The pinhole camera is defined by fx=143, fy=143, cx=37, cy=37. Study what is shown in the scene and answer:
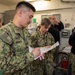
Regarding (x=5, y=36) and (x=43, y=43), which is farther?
(x=43, y=43)

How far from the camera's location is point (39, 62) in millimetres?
2533

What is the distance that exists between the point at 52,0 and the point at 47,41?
2597 mm

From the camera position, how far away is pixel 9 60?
4.25ft

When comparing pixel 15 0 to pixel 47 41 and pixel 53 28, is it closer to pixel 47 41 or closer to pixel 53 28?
pixel 53 28

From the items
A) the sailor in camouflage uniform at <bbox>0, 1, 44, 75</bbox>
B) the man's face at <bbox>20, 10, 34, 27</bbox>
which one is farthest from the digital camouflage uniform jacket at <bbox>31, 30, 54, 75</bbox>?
the man's face at <bbox>20, 10, 34, 27</bbox>

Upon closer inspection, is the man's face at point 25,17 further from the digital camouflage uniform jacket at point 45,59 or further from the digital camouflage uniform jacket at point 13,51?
the digital camouflage uniform jacket at point 45,59

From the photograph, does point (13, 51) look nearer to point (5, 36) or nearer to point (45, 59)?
point (5, 36)

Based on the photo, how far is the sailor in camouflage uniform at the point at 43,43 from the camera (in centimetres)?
253

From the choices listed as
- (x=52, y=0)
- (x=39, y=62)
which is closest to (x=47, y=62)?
(x=39, y=62)

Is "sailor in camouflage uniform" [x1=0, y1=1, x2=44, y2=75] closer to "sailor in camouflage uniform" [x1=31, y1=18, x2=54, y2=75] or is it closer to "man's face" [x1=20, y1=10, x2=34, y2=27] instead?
"man's face" [x1=20, y1=10, x2=34, y2=27]

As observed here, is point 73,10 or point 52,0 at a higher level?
point 52,0

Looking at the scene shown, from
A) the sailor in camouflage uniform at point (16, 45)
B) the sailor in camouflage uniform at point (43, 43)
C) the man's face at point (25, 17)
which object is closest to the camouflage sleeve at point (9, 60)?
the sailor in camouflage uniform at point (16, 45)

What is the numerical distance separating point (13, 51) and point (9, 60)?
0.15 m

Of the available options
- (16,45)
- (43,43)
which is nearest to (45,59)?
(43,43)
